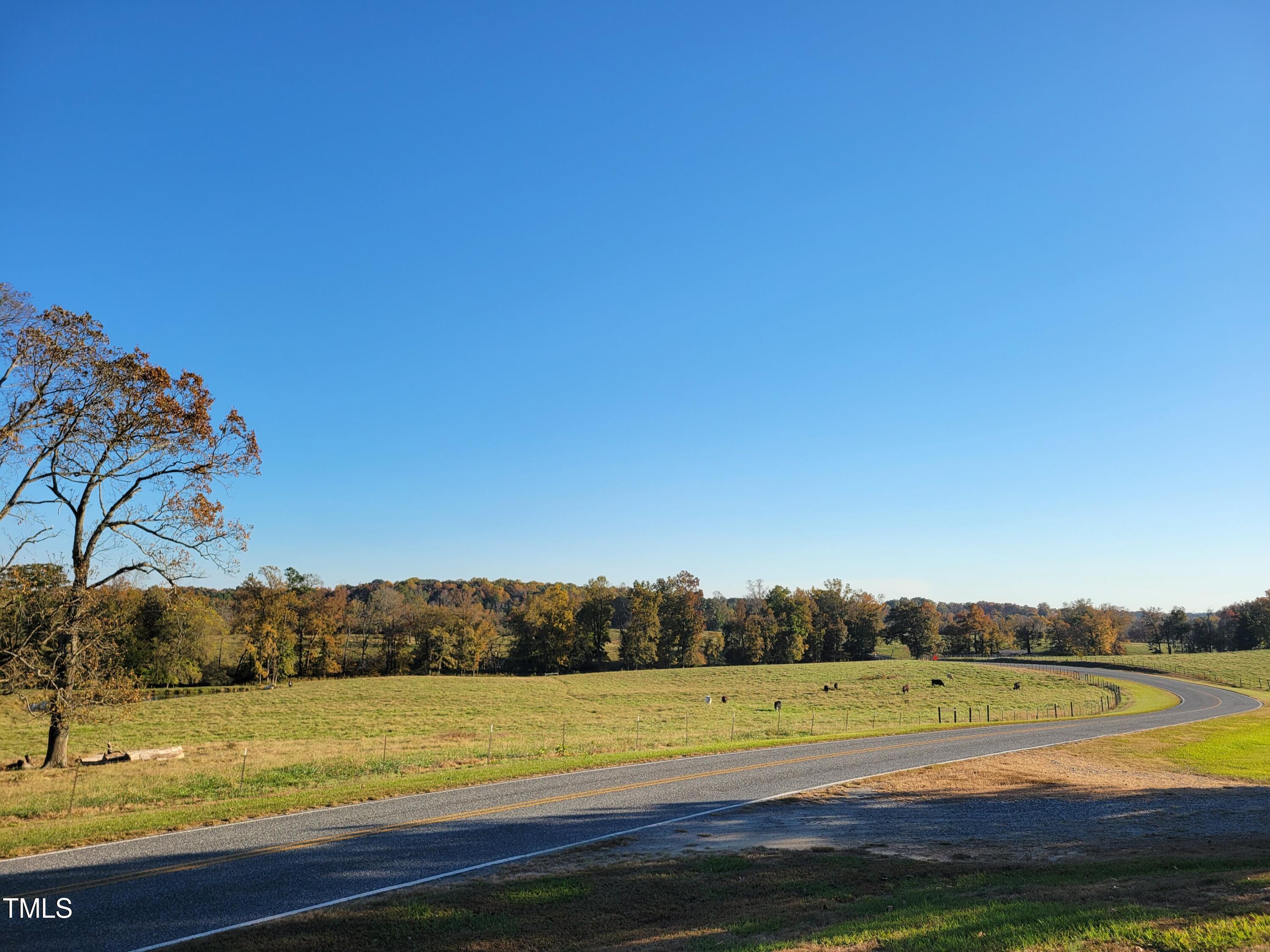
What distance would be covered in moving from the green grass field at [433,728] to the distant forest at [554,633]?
1112cm

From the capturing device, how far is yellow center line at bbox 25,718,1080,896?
454 inches

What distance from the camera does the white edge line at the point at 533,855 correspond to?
9.48 metres

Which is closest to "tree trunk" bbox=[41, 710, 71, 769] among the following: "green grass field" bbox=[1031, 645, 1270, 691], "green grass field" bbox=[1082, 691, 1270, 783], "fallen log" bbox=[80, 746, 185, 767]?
"fallen log" bbox=[80, 746, 185, 767]

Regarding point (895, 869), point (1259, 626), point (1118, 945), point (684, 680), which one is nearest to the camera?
point (1118, 945)

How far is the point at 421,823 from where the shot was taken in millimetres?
15547

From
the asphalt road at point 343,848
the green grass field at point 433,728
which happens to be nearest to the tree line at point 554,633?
the green grass field at point 433,728

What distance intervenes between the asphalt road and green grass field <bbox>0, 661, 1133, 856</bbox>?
5.39 ft

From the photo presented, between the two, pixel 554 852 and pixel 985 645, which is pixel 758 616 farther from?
Answer: pixel 554 852

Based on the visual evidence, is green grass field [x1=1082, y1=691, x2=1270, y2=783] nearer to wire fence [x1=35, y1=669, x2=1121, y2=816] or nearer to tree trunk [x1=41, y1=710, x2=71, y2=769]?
wire fence [x1=35, y1=669, x2=1121, y2=816]

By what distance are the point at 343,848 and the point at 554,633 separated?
8428 cm

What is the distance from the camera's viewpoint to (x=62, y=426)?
21.5m

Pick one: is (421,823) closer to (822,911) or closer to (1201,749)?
(822,911)

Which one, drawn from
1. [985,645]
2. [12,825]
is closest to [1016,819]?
[12,825]

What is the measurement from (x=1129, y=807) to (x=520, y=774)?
16888 mm
